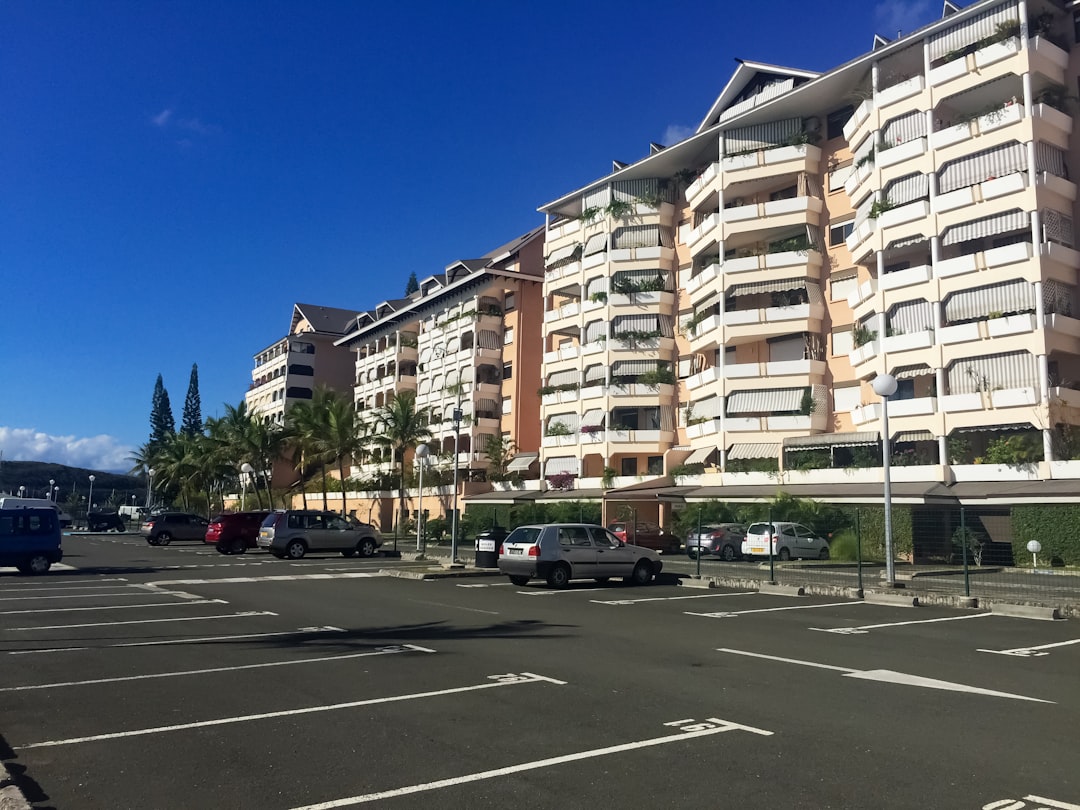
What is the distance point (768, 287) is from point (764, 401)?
5.53 metres

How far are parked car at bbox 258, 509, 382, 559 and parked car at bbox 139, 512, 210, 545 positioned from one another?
15.4m

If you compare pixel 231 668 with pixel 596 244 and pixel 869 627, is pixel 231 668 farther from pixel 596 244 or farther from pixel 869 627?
pixel 596 244

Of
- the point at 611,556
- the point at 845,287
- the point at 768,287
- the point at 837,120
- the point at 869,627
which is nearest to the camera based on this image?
the point at 869,627

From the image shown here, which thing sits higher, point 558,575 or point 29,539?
point 29,539

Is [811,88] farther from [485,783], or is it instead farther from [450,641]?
[485,783]

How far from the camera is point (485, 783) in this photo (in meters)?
5.50

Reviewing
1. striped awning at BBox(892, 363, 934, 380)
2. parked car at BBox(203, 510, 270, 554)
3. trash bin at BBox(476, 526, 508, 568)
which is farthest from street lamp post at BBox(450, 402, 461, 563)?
striped awning at BBox(892, 363, 934, 380)

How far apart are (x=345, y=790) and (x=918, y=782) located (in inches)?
143

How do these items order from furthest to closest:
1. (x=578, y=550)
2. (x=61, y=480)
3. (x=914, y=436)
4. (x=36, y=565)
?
(x=61, y=480)
(x=914, y=436)
(x=36, y=565)
(x=578, y=550)

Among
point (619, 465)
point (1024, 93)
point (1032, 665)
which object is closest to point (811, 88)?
point (1024, 93)

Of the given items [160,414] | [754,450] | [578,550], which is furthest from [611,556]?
[160,414]

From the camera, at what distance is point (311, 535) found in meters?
31.9

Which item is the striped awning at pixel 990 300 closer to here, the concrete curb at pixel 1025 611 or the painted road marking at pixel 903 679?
the concrete curb at pixel 1025 611

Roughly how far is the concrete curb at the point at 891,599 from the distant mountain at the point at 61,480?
518 ft
